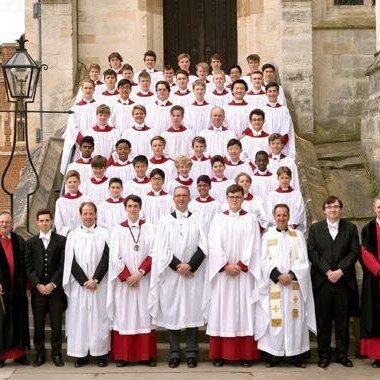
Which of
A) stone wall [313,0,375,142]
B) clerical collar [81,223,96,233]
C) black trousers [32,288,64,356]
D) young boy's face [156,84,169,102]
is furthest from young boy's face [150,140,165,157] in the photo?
stone wall [313,0,375,142]

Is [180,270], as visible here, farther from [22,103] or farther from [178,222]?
[22,103]

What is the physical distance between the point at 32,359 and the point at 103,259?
4.68 ft

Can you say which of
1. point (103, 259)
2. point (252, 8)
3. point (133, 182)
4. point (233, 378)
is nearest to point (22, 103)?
point (133, 182)

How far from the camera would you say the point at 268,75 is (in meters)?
14.6

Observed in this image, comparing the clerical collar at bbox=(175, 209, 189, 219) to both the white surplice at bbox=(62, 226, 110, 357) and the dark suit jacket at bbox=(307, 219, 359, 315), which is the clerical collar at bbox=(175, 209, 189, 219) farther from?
the dark suit jacket at bbox=(307, 219, 359, 315)

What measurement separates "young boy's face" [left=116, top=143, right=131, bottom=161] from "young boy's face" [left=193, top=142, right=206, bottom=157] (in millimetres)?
919

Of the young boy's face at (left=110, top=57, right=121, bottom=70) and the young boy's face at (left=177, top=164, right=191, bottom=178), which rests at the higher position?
the young boy's face at (left=110, top=57, right=121, bottom=70)

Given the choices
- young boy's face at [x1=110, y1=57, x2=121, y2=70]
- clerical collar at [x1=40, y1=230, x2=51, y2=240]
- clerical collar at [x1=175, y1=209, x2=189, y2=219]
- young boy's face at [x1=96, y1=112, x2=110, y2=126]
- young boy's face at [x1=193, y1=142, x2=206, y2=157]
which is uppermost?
young boy's face at [x1=110, y1=57, x2=121, y2=70]

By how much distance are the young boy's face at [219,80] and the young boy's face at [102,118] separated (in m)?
2.04

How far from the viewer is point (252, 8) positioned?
699 inches

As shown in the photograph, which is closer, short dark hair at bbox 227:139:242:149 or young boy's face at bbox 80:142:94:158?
short dark hair at bbox 227:139:242:149

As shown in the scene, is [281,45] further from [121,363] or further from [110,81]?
[121,363]

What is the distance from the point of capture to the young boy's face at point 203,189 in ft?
35.6

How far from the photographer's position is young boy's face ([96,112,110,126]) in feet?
42.8
